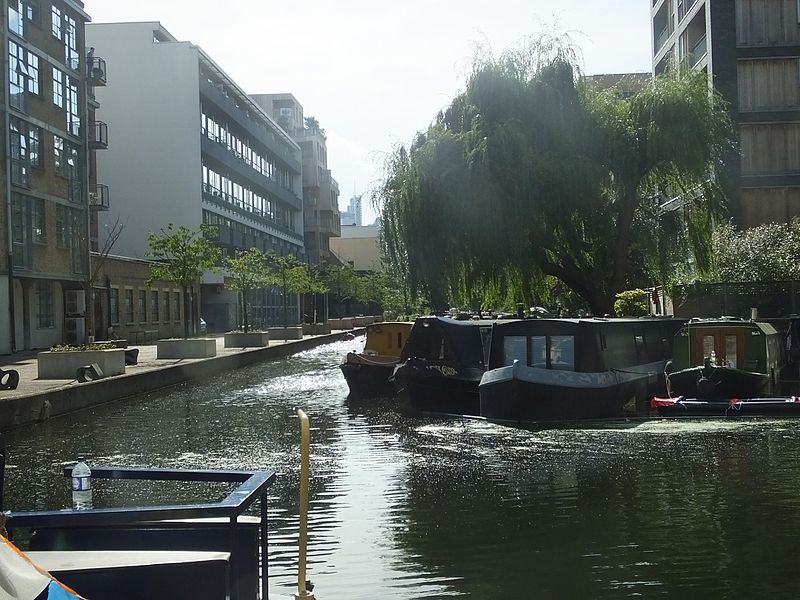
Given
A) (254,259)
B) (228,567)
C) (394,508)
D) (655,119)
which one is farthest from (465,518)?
(254,259)

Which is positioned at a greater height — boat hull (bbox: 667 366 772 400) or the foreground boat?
boat hull (bbox: 667 366 772 400)

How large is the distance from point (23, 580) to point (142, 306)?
5185cm

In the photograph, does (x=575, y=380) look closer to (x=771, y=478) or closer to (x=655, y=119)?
(x=771, y=478)

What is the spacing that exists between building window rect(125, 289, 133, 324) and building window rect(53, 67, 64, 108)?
33.5 ft

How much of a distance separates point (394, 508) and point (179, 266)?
28.5 metres

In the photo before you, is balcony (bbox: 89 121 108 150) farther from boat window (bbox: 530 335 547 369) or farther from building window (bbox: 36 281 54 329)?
boat window (bbox: 530 335 547 369)

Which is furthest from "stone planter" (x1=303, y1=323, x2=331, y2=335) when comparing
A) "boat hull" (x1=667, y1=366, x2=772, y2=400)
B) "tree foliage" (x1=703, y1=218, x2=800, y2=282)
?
"boat hull" (x1=667, y1=366, x2=772, y2=400)

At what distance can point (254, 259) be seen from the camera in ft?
161

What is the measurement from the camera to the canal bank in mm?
18141

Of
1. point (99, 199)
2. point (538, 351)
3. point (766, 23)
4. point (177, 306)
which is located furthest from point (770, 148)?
point (177, 306)

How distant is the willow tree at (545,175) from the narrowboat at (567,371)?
5961 millimetres

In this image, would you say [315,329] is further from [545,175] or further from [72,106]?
[545,175]

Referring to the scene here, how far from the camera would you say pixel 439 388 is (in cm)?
2106

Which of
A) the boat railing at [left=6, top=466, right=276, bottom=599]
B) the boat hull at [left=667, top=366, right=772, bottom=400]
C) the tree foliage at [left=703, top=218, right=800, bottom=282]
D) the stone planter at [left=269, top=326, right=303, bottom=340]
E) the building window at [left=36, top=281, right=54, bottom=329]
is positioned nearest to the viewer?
the boat railing at [left=6, top=466, right=276, bottom=599]
